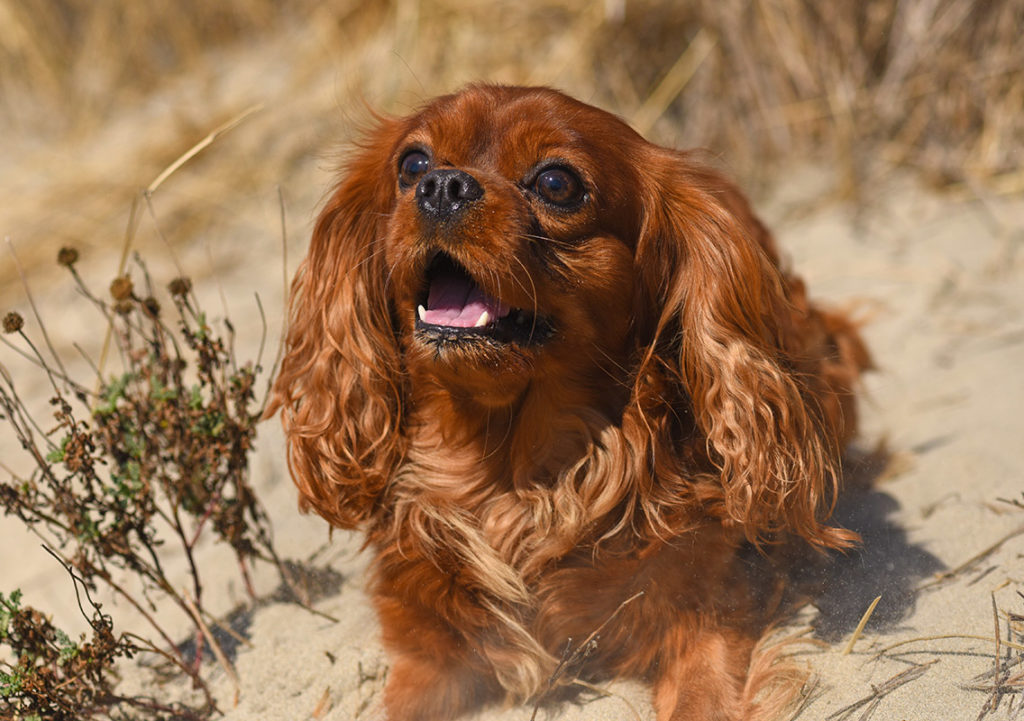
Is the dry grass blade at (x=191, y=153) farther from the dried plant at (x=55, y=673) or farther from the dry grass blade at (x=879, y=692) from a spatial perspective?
the dry grass blade at (x=879, y=692)

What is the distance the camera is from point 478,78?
5852 millimetres

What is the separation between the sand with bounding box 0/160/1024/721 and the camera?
7.50ft

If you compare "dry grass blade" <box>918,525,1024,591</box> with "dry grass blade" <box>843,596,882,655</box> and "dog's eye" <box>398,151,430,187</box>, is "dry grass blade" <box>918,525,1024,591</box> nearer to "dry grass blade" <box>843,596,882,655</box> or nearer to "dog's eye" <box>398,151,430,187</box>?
"dry grass blade" <box>843,596,882,655</box>

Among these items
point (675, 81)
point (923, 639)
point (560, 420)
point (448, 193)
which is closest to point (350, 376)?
point (560, 420)

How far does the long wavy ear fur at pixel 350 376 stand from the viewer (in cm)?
254

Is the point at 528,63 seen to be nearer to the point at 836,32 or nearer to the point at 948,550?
the point at 836,32

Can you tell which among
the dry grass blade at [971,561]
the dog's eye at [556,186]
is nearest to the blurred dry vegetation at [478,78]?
the dog's eye at [556,186]

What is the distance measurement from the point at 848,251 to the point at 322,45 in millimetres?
3774

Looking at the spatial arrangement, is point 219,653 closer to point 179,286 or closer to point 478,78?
point 179,286

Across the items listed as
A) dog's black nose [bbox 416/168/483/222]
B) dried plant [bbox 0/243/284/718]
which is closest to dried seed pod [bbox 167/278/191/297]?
dried plant [bbox 0/243/284/718]

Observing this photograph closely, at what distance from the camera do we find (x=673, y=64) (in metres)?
5.73

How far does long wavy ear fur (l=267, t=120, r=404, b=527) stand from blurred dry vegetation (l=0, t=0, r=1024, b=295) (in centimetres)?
178

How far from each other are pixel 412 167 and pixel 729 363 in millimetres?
858

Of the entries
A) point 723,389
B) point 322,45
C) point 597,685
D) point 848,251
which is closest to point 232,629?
point 597,685
